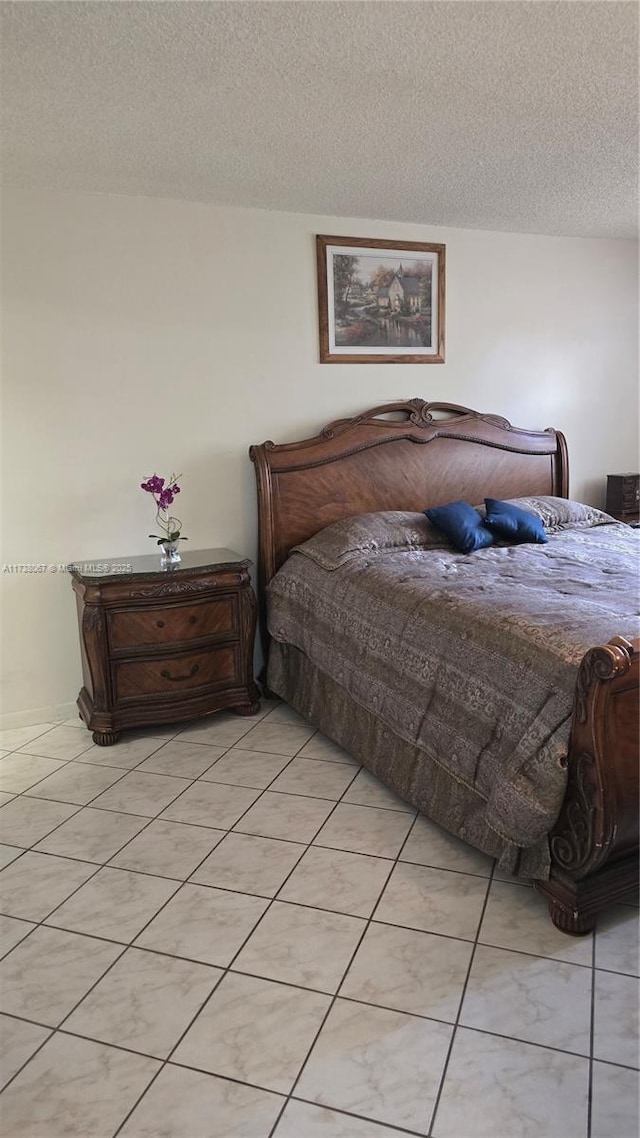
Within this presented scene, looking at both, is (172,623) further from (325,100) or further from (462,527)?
(325,100)

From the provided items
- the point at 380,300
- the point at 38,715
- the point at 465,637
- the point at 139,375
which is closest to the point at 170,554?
the point at 139,375

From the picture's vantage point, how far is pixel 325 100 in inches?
92.4

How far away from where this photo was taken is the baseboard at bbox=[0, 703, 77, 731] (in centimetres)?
345

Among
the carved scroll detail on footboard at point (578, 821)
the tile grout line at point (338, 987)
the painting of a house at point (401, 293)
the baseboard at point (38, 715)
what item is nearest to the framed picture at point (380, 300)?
the painting of a house at point (401, 293)

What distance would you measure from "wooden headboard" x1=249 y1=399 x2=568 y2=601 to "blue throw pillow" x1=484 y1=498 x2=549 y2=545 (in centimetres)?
49

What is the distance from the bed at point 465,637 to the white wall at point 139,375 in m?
0.24

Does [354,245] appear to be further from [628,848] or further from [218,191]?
[628,848]

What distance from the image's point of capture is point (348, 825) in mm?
2553

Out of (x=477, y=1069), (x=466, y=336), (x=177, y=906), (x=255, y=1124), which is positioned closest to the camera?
(x=255, y=1124)

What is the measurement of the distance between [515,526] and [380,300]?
140 cm

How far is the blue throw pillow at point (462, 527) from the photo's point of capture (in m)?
3.49

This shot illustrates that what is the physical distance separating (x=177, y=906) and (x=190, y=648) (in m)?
1.34

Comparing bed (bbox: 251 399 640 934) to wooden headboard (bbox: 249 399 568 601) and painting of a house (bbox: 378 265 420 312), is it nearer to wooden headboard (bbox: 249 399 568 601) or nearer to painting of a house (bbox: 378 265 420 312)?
wooden headboard (bbox: 249 399 568 601)

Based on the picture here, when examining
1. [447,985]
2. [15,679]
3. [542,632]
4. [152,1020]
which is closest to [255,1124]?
[152,1020]
